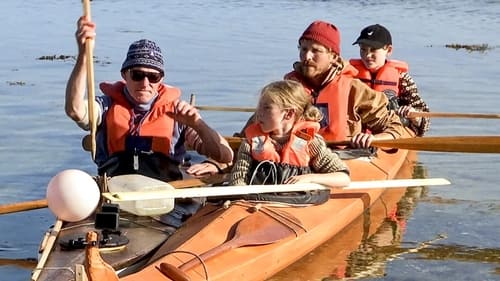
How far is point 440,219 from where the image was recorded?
22.2 ft

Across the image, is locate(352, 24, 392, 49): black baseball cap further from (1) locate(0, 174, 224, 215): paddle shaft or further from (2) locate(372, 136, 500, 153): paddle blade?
(1) locate(0, 174, 224, 215): paddle shaft

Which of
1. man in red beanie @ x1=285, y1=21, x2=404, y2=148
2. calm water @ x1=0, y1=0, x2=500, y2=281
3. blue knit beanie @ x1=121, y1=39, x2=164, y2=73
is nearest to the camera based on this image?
blue knit beanie @ x1=121, y1=39, x2=164, y2=73

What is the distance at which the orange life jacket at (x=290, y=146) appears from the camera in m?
5.47

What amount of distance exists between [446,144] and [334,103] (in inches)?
34.1

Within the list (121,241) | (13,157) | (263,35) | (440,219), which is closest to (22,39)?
(263,35)

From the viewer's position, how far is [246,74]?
42.5ft

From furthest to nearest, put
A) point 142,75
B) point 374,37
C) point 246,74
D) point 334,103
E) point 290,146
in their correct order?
point 246,74, point 374,37, point 334,103, point 290,146, point 142,75

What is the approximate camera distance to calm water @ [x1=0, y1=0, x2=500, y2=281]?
6.32 meters

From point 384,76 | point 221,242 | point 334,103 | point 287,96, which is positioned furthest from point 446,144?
point 221,242

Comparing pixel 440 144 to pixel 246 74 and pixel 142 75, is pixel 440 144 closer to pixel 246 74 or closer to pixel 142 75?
pixel 142 75

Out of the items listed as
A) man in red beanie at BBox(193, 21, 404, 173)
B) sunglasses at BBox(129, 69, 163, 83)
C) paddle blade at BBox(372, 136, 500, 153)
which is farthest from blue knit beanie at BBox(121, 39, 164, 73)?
paddle blade at BBox(372, 136, 500, 153)

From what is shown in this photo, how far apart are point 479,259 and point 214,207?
1.78 m

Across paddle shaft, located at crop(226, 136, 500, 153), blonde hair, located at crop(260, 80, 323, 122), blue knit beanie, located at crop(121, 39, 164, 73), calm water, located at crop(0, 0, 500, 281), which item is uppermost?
blue knit beanie, located at crop(121, 39, 164, 73)

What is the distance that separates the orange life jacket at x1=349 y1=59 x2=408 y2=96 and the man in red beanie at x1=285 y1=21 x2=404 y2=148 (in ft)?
3.21
